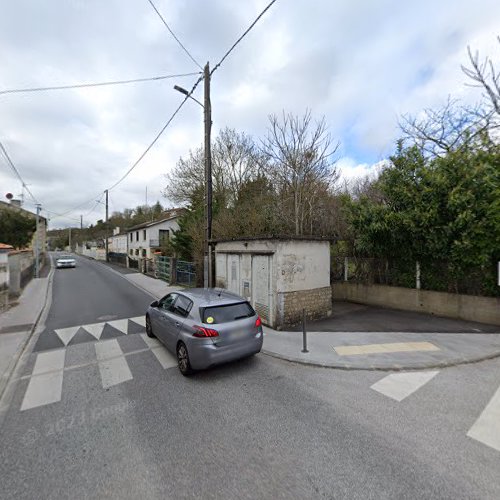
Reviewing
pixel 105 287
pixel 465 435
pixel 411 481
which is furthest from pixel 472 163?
pixel 105 287

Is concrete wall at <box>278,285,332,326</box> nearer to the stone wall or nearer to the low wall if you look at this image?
the stone wall

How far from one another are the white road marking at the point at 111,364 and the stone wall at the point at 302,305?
3.99 meters

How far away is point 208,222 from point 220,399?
19.9ft

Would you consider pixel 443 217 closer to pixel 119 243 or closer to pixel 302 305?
pixel 302 305

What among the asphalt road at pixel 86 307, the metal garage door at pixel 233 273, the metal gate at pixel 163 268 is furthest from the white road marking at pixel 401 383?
the metal gate at pixel 163 268

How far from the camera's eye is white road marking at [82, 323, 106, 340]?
7102 millimetres

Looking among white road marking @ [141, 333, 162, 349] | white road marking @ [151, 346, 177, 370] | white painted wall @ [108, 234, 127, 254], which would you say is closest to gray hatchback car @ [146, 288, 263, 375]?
white road marking @ [151, 346, 177, 370]

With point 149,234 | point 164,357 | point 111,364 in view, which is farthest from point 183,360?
point 149,234

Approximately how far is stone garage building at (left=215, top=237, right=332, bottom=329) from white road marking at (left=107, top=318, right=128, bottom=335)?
3447 millimetres

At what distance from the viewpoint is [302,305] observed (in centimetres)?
796

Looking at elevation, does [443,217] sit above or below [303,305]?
above

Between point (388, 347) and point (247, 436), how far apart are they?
4.22m

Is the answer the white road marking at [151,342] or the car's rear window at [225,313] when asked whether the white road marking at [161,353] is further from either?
the car's rear window at [225,313]

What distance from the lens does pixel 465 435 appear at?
127 inches
